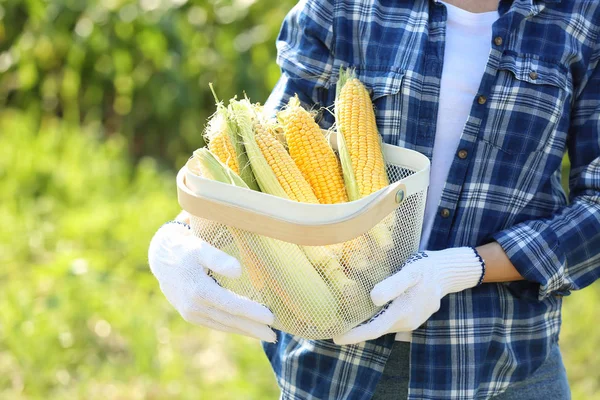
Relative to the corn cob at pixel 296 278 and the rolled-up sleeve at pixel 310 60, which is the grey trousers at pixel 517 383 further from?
the rolled-up sleeve at pixel 310 60

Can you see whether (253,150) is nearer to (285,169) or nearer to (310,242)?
(285,169)

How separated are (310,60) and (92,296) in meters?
1.64

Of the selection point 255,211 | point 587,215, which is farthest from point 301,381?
point 587,215

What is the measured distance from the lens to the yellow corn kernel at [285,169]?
124 centimetres

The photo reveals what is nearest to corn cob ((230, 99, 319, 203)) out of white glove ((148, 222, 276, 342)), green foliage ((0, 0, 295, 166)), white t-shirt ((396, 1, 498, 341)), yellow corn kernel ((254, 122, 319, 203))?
yellow corn kernel ((254, 122, 319, 203))

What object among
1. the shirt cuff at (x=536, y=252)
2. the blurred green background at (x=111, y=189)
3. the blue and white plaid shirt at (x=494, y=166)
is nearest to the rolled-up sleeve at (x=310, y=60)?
the blue and white plaid shirt at (x=494, y=166)

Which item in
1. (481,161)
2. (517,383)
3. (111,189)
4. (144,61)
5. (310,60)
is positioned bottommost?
(111,189)

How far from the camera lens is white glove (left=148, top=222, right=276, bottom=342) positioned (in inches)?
48.1

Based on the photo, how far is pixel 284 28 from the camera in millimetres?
1582

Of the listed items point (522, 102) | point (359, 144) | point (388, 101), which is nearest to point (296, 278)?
point (359, 144)

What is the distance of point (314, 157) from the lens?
50.6 inches

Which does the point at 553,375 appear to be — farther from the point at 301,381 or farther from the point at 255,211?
the point at 255,211

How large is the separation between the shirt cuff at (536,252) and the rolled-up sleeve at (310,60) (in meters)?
0.39

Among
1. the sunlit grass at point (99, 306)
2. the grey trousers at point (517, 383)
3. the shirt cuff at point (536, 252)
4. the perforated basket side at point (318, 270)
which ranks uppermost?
the perforated basket side at point (318, 270)
